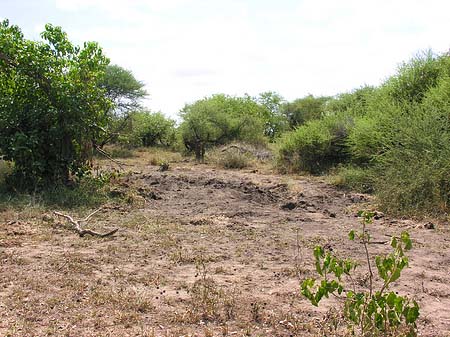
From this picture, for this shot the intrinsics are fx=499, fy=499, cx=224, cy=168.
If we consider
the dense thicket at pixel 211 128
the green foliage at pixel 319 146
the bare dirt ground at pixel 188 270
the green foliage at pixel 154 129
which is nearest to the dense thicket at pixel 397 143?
A: the green foliage at pixel 319 146

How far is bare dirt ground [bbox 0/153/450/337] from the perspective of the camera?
3.98 meters

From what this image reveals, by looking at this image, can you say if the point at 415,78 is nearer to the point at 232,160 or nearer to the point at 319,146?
the point at 319,146

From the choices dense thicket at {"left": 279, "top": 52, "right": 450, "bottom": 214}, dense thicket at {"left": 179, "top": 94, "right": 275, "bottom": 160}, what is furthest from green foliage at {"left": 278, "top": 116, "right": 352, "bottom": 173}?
dense thicket at {"left": 179, "top": 94, "right": 275, "bottom": 160}

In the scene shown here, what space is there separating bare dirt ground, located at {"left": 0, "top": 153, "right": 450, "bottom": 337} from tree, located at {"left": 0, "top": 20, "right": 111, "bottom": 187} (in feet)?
6.36

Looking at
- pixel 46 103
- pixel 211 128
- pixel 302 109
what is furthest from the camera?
pixel 302 109

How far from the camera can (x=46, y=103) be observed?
35.2 feet

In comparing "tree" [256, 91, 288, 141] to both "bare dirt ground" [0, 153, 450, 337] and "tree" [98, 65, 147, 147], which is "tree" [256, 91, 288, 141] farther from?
Result: "bare dirt ground" [0, 153, 450, 337]

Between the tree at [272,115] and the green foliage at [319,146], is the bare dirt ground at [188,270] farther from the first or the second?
the tree at [272,115]

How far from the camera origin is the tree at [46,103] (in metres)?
10.2

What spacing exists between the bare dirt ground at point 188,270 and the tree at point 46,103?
1939 mm

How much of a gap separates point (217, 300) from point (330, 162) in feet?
41.9

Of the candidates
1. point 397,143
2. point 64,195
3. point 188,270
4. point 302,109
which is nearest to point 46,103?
point 64,195

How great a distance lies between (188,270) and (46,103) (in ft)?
22.3

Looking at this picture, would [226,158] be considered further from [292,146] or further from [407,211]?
[407,211]
